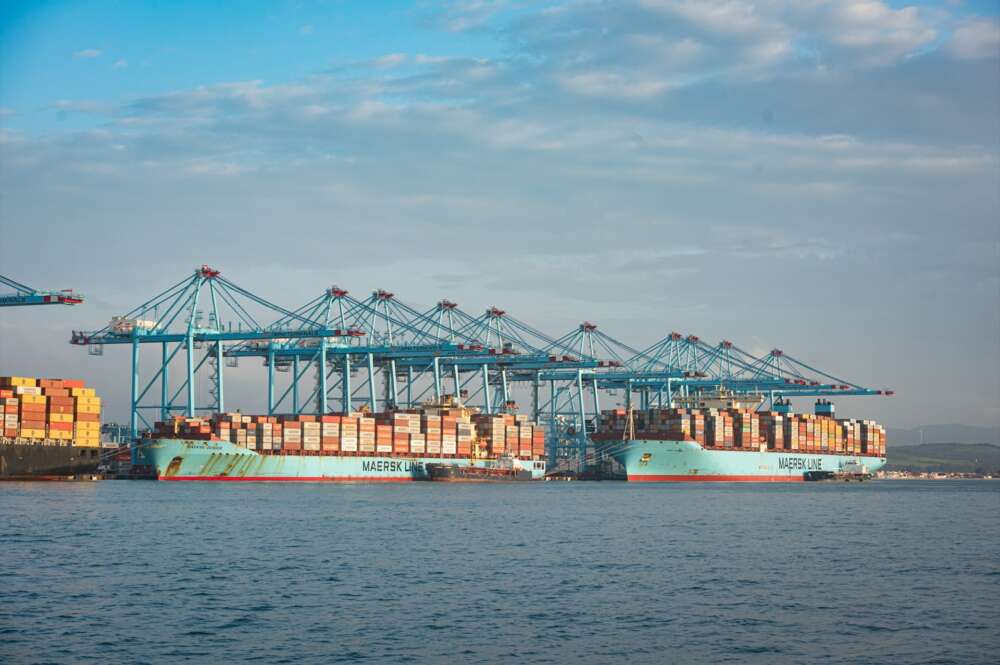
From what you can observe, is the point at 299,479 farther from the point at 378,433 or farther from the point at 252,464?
the point at 378,433

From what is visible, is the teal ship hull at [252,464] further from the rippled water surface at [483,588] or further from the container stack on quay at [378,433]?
the rippled water surface at [483,588]

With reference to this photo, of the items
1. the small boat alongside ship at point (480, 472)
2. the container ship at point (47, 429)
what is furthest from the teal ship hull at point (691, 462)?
the container ship at point (47, 429)

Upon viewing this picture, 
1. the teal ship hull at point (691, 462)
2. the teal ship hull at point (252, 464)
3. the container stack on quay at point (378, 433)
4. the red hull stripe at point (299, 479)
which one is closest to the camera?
the teal ship hull at point (252, 464)

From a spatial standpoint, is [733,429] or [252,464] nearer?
[252,464]

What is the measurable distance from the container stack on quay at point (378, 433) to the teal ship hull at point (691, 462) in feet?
31.2

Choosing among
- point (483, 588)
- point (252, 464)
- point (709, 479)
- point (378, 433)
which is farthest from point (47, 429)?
point (709, 479)

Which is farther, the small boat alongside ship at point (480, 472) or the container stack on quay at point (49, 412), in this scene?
the small boat alongside ship at point (480, 472)

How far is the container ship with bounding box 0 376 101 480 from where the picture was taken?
264 feet

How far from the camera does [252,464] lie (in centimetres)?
9344

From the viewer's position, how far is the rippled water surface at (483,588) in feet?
75.9

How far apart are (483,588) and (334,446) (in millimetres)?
69299

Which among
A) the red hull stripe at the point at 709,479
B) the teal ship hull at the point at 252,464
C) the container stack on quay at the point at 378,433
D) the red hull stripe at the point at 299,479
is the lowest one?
the red hull stripe at the point at 709,479

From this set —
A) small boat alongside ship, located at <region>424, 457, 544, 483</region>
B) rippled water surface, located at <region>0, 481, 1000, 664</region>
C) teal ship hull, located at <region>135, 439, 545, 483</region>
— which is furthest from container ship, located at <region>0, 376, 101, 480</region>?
small boat alongside ship, located at <region>424, 457, 544, 483</region>

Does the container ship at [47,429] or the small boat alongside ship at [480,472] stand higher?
the container ship at [47,429]
